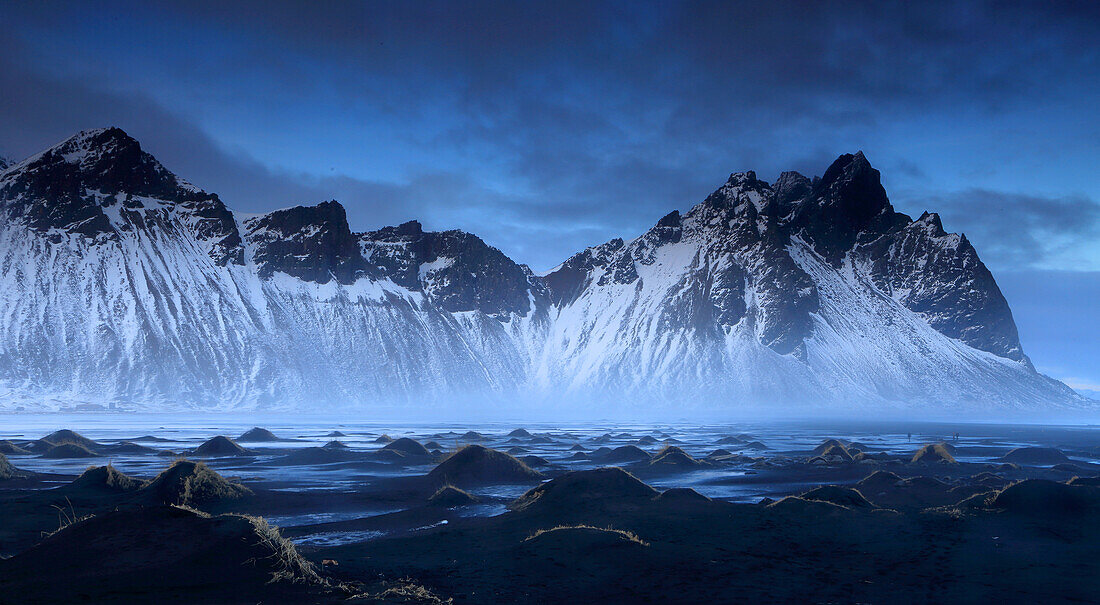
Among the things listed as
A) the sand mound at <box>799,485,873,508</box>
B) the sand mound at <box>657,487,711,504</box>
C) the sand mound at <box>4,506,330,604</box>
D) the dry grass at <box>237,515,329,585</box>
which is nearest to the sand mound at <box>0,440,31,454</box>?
the sand mound at <box>4,506,330,604</box>

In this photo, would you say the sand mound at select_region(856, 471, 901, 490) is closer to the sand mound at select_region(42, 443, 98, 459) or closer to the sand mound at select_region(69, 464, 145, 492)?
the sand mound at select_region(69, 464, 145, 492)

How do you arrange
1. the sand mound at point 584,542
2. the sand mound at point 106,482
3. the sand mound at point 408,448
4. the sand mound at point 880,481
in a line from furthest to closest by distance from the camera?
the sand mound at point 408,448, the sand mound at point 880,481, the sand mound at point 106,482, the sand mound at point 584,542

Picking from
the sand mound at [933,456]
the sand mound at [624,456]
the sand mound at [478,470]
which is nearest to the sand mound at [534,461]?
the sand mound at [478,470]

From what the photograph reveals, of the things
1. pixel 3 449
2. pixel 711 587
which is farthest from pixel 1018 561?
Answer: pixel 3 449

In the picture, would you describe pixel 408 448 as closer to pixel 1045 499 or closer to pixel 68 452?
pixel 68 452

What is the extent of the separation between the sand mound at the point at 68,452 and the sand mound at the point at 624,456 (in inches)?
1576

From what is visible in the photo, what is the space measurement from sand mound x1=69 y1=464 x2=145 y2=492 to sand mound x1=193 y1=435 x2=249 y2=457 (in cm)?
2353

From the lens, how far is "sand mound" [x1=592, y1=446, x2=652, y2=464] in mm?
56188

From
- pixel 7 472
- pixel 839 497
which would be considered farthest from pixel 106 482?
pixel 839 497

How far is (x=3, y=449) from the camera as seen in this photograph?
2202 inches

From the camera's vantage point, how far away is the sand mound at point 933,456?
54.8 metres

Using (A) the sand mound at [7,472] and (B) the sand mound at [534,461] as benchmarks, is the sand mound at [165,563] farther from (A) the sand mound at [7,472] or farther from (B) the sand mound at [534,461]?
(B) the sand mound at [534,461]

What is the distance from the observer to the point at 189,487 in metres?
30.9

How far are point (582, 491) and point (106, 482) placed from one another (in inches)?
879
